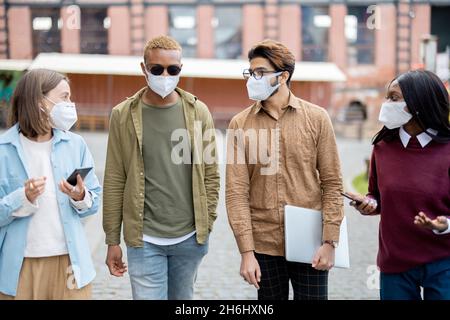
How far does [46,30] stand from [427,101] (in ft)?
13.1

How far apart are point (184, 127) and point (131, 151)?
0.79 feet

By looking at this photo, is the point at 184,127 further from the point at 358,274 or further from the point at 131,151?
the point at 358,274

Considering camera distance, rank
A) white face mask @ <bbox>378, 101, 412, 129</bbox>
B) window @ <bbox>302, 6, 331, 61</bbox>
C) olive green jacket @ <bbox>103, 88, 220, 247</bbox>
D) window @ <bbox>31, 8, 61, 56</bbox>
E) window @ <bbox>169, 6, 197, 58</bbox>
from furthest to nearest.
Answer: window @ <bbox>169, 6, 197, 58</bbox> < window @ <bbox>302, 6, 331, 61</bbox> < window @ <bbox>31, 8, 61, 56</bbox> < olive green jacket @ <bbox>103, 88, 220, 247</bbox> < white face mask @ <bbox>378, 101, 412, 129</bbox>

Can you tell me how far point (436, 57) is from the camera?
19.1ft

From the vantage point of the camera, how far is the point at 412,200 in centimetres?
236

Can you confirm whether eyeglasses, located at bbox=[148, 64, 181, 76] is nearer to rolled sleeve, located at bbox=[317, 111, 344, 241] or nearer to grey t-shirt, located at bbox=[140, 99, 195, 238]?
grey t-shirt, located at bbox=[140, 99, 195, 238]

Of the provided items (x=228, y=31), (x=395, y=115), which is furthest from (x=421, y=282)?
(x=228, y=31)

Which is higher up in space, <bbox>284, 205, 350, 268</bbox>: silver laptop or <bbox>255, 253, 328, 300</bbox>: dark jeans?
<bbox>284, 205, 350, 268</bbox>: silver laptop

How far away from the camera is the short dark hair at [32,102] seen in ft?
7.89

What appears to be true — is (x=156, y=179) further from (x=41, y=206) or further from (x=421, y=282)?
(x=421, y=282)

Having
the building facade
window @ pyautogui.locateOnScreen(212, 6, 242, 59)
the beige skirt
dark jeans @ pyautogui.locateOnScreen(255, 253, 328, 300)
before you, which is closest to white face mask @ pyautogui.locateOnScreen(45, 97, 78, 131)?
the beige skirt

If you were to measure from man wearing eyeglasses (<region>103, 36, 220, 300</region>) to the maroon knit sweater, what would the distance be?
752 millimetres

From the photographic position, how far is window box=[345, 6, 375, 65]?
19.7 ft
